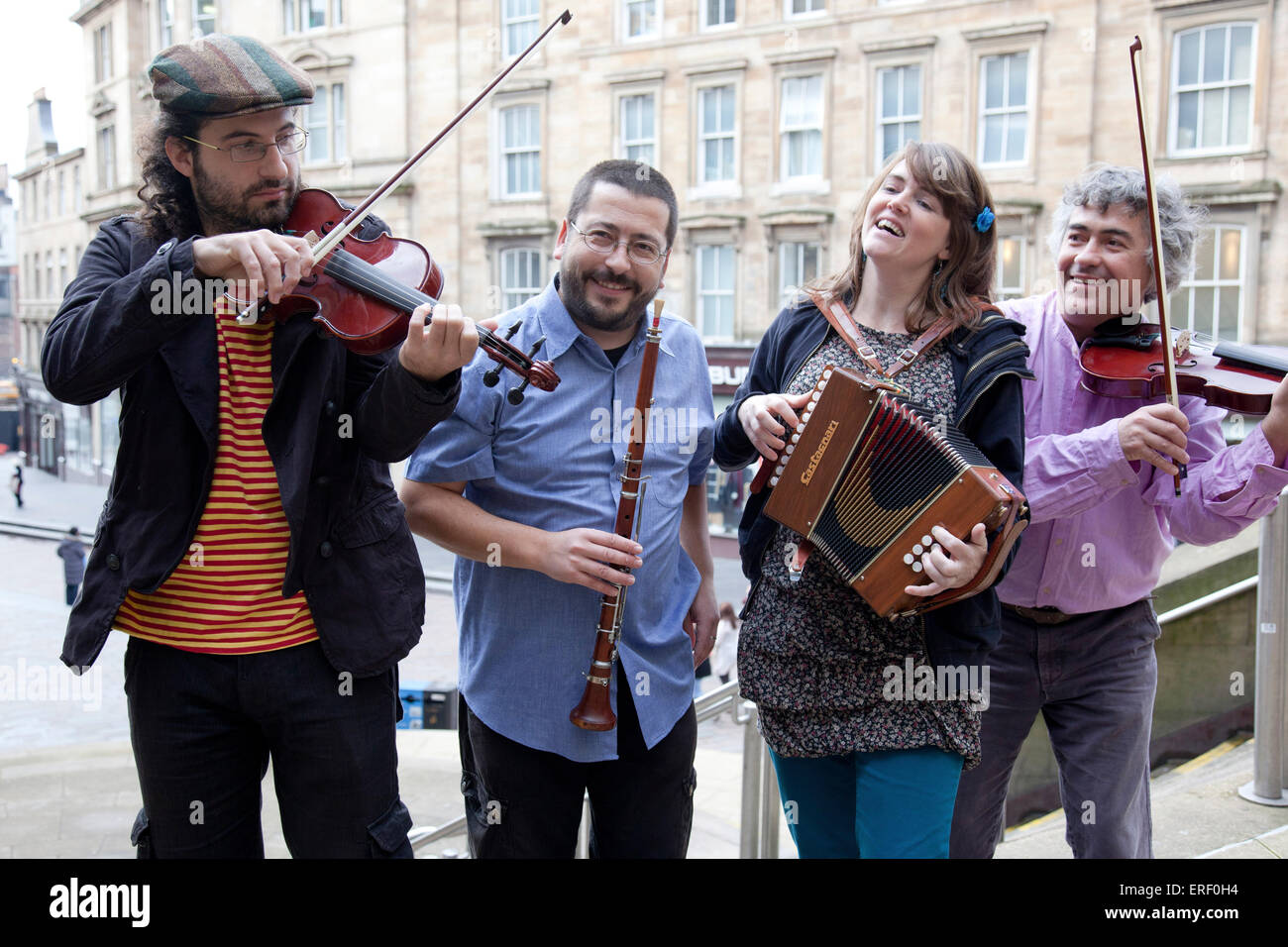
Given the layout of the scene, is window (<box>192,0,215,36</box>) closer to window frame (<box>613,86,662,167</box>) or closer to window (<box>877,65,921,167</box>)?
Result: window frame (<box>613,86,662,167</box>)

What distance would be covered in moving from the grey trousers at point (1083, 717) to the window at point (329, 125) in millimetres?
20484

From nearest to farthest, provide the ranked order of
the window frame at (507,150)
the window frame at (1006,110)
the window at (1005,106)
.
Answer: the window frame at (1006,110), the window at (1005,106), the window frame at (507,150)

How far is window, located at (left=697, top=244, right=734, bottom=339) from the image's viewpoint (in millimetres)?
17969

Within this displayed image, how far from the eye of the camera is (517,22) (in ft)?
62.4

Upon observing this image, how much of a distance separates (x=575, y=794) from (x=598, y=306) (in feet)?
3.47

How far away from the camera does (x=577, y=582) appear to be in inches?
85.5

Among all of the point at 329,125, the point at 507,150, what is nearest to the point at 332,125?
the point at 329,125

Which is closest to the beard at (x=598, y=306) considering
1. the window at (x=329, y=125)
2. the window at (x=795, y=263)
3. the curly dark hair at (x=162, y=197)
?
the curly dark hair at (x=162, y=197)

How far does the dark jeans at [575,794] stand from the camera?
89.5 inches

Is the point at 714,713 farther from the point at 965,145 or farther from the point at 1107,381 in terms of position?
the point at 965,145

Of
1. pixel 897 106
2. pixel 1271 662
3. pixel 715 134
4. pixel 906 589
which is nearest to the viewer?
pixel 906 589

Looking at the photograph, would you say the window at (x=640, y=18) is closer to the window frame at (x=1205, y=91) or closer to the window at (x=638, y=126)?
the window at (x=638, y=126)

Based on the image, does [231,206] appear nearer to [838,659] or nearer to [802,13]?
[838,659]

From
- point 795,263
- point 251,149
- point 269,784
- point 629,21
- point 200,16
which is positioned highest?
point 200,16
